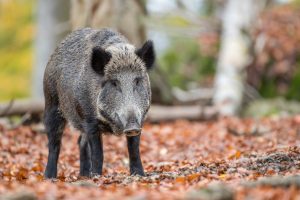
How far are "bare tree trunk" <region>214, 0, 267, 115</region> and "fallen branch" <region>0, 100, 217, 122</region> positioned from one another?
236 cm

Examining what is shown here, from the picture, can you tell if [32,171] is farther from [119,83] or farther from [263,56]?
→ [263,56]

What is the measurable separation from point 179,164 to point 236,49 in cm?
1064

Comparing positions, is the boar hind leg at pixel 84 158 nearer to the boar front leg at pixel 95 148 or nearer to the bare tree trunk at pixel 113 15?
the boar front leg at pixel 95 148

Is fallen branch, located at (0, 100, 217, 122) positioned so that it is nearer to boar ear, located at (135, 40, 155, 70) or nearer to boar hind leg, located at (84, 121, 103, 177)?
boar hind leg, located at (84, 121, 103, 177)

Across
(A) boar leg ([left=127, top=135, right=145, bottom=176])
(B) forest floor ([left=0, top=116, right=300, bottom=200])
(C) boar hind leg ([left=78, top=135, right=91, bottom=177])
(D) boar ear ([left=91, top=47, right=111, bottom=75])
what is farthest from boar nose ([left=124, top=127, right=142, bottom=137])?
(C) boar hind leg ([left=78, top=135, right=91, bottom=177])

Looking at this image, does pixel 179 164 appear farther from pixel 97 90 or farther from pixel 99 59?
pixel 99 59

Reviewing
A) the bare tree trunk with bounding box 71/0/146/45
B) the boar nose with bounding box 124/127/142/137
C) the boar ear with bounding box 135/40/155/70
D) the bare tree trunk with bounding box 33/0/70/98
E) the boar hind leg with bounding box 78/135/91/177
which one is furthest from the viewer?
the bare tree trunk with bounding box 33/0/70/98

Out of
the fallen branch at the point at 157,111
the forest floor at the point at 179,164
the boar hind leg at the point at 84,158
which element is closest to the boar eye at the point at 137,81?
the forest floor at the point at 179,164

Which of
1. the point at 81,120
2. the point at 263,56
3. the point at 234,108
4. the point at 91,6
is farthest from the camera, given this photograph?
the point at 263,56

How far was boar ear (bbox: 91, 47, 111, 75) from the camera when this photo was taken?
25.2 feet

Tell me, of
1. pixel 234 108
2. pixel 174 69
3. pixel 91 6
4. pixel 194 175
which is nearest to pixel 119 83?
pixel 194 175

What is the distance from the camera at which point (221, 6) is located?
23.5 m

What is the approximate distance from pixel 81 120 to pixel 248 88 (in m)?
12.3

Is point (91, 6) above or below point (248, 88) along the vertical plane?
above
